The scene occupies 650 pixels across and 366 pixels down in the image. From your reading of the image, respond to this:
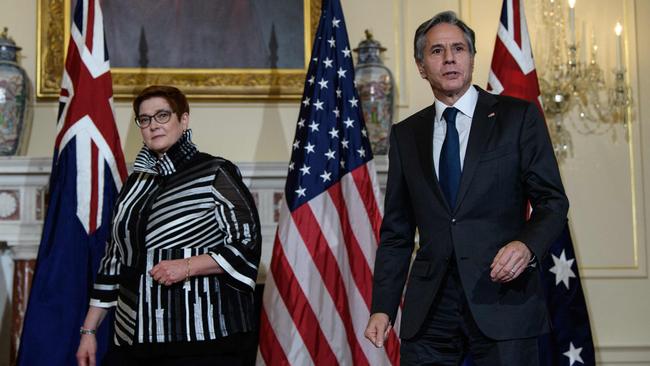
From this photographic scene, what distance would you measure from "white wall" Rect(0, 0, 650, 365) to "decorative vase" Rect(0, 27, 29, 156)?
0.25 m

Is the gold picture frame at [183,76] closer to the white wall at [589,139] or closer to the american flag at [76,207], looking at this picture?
the white wall at [589,139]

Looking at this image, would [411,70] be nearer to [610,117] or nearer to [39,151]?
[610,117]

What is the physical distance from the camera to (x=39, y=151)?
Answer: 4.88 m

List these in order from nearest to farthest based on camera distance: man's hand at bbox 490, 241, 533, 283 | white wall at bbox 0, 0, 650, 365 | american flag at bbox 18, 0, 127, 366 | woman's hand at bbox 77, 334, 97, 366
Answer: man's hand at bbox 490, 241, 533, 283
woman's hand at bbox 77, 334, 97, 366
american flag at bbox 18, 0, 127, 366
white wall at bbox 0, 0, 650, 365

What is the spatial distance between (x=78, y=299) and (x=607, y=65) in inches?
133

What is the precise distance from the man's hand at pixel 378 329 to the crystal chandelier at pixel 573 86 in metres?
2.99

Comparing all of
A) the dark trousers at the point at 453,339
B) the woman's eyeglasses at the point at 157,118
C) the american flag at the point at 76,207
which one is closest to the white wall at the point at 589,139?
the american flag at the point at 76,207

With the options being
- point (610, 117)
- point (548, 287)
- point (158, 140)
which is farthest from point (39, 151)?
point (610, 117)

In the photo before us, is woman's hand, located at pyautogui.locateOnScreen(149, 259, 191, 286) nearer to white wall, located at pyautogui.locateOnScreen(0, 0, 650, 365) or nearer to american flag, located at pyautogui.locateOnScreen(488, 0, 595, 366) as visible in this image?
american flag, located at pyautogui.locateOnScreen(488, 0, 595, 366)

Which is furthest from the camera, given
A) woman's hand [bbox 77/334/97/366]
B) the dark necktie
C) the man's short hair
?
woman's hand [bbox 77/334/97/366]

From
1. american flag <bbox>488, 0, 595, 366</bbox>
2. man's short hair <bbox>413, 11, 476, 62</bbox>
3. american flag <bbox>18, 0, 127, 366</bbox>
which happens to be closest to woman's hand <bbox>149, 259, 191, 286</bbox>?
man's short hair <bbox>413, 11, 476, 62</bbox>

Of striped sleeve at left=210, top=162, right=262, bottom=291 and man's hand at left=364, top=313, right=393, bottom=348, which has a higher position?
striped sleeve at left=210, top=162, right=262, bottom=291

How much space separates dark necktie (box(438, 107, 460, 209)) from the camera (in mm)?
2502

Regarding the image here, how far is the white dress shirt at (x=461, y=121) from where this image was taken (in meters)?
2.57
